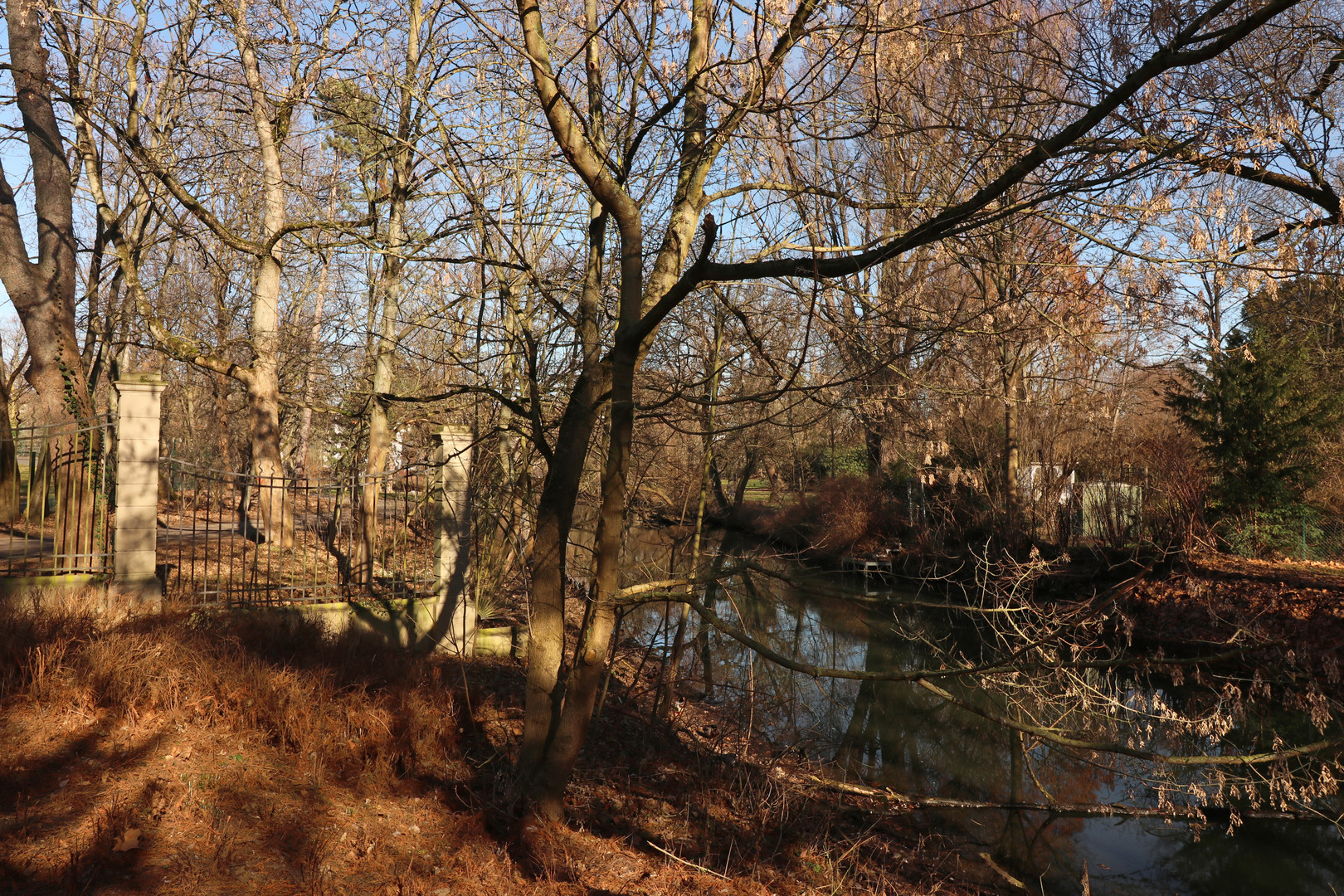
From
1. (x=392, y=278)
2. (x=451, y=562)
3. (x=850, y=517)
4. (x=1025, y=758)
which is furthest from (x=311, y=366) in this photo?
(x=1025, y=758)

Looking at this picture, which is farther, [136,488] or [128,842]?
[136,488]

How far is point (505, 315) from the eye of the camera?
9.70m

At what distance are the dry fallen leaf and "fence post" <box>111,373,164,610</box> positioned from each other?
3947mm

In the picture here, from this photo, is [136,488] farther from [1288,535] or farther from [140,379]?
[1288,535]

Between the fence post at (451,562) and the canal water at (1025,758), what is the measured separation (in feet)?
6.63

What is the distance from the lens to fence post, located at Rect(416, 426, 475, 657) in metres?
9.22

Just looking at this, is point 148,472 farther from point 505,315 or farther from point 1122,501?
point 1122,501

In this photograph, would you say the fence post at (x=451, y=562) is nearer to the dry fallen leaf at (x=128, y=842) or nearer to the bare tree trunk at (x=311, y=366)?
→ the dry fallen leaf at (x=128, y=842)

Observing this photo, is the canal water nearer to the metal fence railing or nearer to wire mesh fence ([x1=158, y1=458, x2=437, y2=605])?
wire mesh fence ([x1=158, y1=458, x2=437, y2=605])

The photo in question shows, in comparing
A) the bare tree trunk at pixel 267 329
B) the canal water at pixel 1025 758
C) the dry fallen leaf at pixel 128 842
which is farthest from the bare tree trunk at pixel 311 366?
the dry fallen leaf at pixel 128 842

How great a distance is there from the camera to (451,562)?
30.7ft

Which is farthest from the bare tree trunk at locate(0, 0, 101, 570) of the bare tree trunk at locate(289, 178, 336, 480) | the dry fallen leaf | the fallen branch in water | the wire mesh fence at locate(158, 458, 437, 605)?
the fallen branch in water

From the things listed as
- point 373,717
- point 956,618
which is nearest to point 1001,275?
point 373,717

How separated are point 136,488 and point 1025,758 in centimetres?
906
